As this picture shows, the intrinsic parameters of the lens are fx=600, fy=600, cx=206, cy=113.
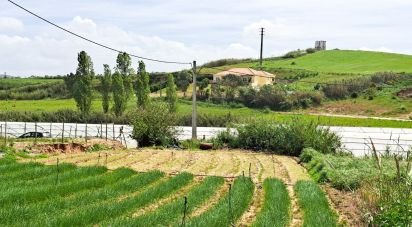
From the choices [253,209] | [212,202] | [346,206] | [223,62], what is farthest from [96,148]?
[223,62]

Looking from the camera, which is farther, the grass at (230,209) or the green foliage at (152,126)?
the green foliage at (152,126)

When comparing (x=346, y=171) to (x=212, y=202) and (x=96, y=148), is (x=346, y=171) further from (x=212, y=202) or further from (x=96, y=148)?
(x=96, y=148)

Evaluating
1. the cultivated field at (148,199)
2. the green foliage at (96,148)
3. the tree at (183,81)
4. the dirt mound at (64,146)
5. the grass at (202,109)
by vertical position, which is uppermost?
the tree at (183,81)

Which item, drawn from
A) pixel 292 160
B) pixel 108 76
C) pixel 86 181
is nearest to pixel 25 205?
pixel 86 181

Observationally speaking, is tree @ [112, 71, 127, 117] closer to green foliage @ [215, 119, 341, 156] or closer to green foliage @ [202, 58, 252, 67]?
green foliage @ [215, 119, 341, 156]

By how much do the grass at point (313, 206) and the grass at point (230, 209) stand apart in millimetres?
1499

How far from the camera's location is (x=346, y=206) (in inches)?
652

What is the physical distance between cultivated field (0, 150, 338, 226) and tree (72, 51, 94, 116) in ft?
89.5

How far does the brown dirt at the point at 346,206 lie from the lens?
1439 cm

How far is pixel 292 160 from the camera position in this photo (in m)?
33.1

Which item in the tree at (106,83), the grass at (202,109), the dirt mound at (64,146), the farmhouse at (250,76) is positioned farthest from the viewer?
the farmhouse at (250,76)

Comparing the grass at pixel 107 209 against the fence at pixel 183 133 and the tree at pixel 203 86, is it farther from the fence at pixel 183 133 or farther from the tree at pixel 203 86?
the tree at pixel 203 86

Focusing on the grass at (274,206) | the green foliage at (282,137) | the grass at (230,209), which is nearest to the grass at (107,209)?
the grass at (230,209)

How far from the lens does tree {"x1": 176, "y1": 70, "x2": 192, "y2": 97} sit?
77.6 metres
